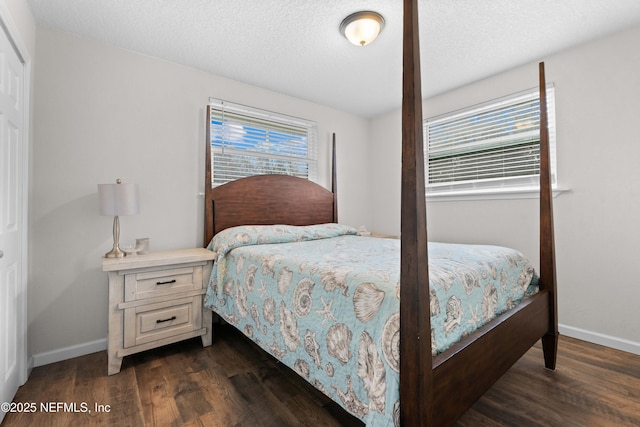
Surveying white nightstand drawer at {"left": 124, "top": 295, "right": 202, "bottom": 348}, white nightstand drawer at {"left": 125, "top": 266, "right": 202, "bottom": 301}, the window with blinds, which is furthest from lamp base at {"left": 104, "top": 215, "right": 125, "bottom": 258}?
the window with blinds

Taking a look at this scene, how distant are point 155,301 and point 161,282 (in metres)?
0.13

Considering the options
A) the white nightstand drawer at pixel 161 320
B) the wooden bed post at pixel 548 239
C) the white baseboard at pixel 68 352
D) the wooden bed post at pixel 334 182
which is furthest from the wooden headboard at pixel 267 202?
the wooden bed post at pixel 548 239

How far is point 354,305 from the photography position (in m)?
1.18

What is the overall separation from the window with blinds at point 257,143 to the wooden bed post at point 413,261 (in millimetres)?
2279

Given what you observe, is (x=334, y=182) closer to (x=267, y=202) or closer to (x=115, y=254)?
(x=267, y=202)

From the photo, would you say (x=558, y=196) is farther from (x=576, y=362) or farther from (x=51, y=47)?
(x=51, y=47)

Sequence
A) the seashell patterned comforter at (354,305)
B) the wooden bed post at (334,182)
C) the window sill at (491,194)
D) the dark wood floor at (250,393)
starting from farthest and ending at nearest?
the wooden bed post at (334,182) → the window sill at (491,194) → the dark wood floor at (250,393) → the seashell patterned comforter at (354,305)

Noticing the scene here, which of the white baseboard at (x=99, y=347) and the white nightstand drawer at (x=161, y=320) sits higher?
the white nightstand drawer at (x=161, y=320)

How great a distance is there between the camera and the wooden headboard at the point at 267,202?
2.73 meters

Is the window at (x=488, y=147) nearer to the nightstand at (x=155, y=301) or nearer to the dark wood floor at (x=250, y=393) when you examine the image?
the dark wood floor at (x=250, y=393)

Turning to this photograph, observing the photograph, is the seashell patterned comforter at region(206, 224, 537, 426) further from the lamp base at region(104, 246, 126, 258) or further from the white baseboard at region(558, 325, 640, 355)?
the white baseboard at region(558, 325, 640, 355)

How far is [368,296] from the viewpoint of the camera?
1.15 metres

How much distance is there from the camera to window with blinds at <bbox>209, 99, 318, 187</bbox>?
288 cm

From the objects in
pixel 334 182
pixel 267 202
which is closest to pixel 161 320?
pixel 267 202
